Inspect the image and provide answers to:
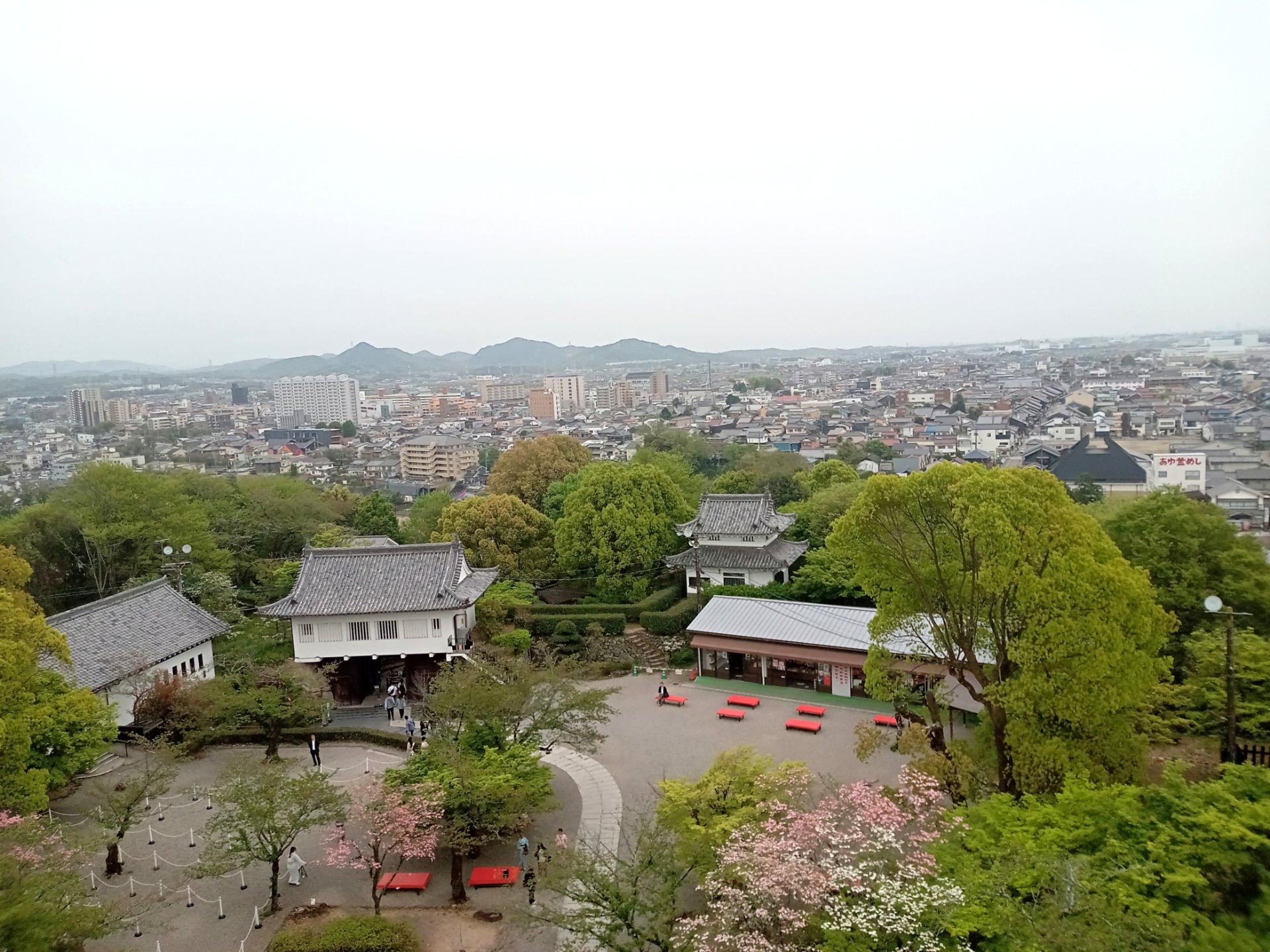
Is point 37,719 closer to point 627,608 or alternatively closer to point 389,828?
point 389,828

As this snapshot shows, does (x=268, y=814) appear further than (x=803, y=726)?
No


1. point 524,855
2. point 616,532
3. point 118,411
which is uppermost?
point 118,411

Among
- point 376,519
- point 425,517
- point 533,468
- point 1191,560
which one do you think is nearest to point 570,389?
point 425,517

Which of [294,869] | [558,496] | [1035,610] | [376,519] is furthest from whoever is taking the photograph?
[376,519]

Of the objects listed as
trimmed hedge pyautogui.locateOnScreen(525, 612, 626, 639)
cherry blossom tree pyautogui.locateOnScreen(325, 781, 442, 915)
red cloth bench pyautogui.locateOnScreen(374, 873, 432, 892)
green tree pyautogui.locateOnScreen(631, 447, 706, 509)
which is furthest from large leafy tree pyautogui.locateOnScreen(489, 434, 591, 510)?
red cloth bench pyautogui.locateOnScreen(374, 873, 432, 892)

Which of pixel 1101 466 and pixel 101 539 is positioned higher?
pixel 101 539

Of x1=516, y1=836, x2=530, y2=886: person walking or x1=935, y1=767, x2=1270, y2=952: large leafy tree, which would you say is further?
x1=516, y1=836, x2=530, y2=886: person walking

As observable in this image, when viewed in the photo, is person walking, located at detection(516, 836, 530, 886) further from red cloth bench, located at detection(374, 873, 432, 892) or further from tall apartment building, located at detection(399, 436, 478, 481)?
tall apartment building, located at detection(399, 436, 478, 481)

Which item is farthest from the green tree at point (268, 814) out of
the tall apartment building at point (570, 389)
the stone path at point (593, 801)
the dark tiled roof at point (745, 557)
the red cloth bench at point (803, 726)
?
the tall apartment building at point (570, 389)
